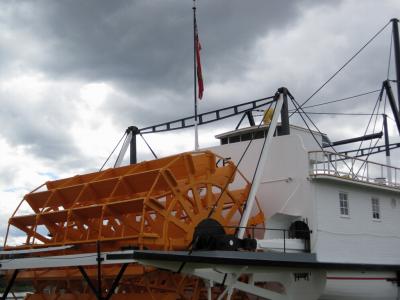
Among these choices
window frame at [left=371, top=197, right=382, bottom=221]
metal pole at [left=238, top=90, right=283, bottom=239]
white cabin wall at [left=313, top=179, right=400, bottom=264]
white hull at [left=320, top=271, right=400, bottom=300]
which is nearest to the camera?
metal pole at [left=238, top=90, right=283, bottom=239]

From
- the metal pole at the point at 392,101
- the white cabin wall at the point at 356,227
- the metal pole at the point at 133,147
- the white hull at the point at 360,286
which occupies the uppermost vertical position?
the metal pole at the point at 392,101

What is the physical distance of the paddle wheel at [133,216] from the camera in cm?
1012

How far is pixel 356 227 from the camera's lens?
40.2 ft

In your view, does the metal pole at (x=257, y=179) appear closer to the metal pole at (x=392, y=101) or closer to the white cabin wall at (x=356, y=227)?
the white cabin wall at (x=356, y=227)

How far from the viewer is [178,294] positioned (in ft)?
33.3

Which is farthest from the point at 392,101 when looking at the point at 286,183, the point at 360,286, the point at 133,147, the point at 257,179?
the point at 133,147

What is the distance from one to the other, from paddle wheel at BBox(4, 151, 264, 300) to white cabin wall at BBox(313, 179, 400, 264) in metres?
1.30

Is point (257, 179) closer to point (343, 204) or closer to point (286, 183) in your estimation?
point (286, 183)

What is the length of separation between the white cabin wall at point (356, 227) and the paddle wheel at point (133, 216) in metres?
1.30

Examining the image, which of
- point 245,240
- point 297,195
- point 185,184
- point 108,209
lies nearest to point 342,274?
point 297,195

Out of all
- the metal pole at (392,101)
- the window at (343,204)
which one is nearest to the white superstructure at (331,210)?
the window at (343,204)

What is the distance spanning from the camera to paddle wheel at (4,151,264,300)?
10125mm

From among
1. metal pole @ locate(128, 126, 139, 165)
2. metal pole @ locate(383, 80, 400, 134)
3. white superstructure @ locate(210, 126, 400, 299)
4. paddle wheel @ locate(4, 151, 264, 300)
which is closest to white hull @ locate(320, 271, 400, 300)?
white superstructure @ locate(210, 126, 400, 299)

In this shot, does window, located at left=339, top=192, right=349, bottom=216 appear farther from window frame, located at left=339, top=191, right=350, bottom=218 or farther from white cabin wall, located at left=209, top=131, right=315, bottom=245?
white cabin wall, located at left=209, top=131, right=315, bottom=245
